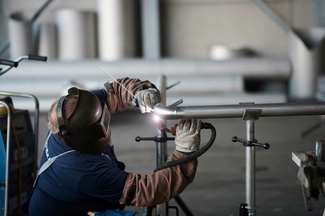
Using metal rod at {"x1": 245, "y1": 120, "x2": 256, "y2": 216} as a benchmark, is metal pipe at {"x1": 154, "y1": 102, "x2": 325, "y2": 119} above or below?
above

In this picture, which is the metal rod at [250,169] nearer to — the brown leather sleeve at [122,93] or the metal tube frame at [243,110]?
the metal tube frame at [243,110]

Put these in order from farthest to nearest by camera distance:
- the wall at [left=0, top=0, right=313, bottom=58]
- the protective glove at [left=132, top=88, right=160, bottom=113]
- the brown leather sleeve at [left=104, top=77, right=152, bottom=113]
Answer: the wall at [left=0, top=0, right=313, bottom=58] → the brown leather sleeve at [left=104, top=77, right=152, bottom=113] → the protective glove at [left=132, top=88, right=160, bottom=113]

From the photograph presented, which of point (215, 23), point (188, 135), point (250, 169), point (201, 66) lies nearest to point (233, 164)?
point (201, 66)

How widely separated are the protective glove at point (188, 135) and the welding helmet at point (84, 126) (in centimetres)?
31

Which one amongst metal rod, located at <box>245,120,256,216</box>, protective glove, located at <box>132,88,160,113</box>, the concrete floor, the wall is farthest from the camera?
the wall

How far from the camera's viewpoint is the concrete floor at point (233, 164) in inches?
137

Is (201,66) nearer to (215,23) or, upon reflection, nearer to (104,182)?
(215,23)

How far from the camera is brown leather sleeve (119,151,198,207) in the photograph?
1.91 meters

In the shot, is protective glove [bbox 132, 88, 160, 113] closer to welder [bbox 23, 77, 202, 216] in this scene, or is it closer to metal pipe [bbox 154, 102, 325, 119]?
welder [bbox 23, 77, 202, 216]

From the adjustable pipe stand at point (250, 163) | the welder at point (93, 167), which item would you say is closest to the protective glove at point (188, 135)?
the welder at point (93, 167)

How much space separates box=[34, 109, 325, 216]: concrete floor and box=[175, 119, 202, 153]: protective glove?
1554 mm

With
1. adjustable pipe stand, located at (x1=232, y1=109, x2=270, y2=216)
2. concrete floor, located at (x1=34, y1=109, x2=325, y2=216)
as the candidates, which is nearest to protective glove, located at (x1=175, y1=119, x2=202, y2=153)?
adjustable pipe stand, located at (x1=232, y1=109, x2=270, y2=216)

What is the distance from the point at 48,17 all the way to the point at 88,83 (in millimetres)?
2026

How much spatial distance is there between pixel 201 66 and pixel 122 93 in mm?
4205
